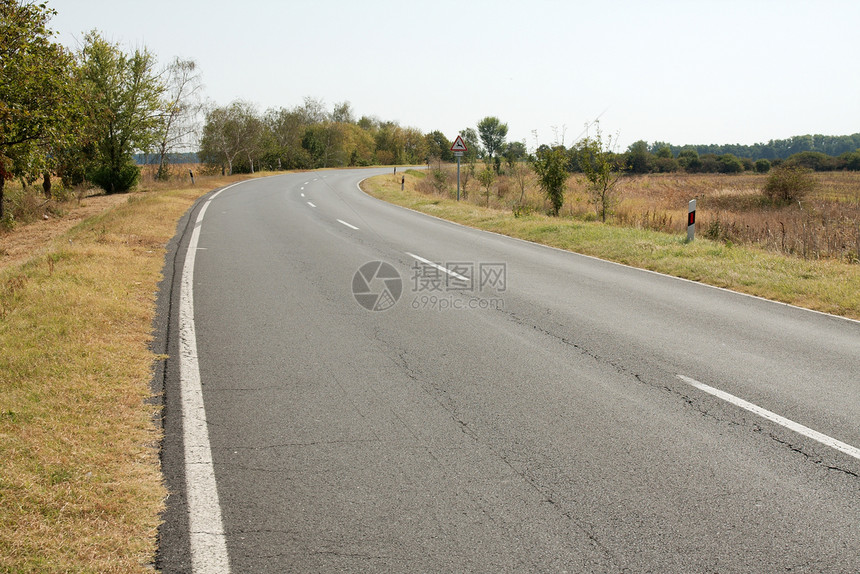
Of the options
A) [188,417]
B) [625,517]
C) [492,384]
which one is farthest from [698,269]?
[188,417]

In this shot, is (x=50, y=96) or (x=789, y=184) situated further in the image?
(x=789, y=184)

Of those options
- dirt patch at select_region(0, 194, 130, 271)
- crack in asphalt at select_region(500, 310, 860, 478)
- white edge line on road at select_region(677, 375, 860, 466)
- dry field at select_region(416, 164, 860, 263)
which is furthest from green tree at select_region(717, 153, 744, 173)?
white edge line on road at select_region(677, 375, 860, 466)

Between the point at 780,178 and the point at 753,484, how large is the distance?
3356cm

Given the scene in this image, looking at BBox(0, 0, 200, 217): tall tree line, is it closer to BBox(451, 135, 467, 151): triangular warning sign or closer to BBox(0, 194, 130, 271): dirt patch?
BBox(0, 194, 130, 271): dirt patch

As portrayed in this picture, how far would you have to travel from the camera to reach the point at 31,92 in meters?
14.9

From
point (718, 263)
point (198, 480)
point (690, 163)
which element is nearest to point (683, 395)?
point (198, 480)

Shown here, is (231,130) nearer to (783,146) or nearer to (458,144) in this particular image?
(458,144)

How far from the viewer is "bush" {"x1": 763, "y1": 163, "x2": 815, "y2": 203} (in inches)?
1224

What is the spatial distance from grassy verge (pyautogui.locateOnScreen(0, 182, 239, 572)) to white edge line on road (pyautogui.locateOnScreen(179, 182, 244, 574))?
19cm

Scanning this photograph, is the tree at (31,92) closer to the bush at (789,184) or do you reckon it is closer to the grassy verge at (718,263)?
the grassy verge at (718,263)

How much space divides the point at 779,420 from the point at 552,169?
59.2 feet

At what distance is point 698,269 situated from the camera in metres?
10.5

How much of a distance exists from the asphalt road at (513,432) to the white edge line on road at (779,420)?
36mm

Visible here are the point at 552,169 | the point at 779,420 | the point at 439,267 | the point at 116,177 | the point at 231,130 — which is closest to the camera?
the point at 779,420
